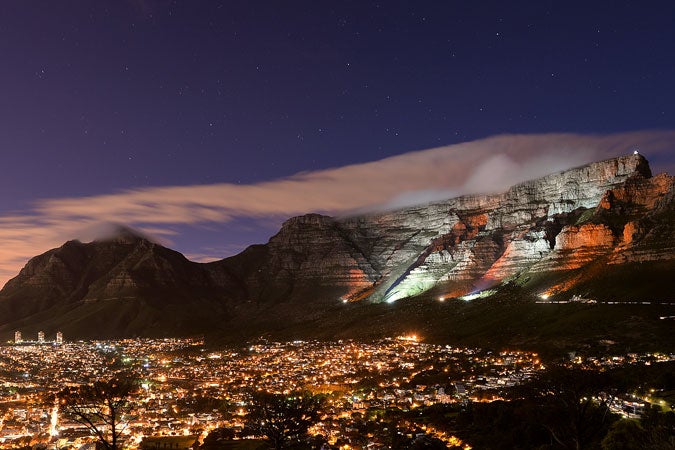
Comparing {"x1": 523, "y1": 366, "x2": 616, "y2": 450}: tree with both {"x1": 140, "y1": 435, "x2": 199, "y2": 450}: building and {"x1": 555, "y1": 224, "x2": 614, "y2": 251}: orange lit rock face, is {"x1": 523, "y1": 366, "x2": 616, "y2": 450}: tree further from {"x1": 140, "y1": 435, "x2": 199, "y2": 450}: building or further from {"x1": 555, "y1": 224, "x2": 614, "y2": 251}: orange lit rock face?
{"x1": 555, "y1": 224, "x2": 614, "y2": 251}: orange lit rock face

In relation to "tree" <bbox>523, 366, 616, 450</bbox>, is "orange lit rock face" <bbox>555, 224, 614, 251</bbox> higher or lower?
higher

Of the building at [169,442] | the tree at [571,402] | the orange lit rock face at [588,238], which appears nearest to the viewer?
the tree at [571,402]

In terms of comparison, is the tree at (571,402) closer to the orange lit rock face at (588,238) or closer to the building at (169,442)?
the building at (169,442)

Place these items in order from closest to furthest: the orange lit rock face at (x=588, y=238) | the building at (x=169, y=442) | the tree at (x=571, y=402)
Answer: the tree at (x=571, y=402) → the building at (x=169, y=442) → the orange lit rock face at (x=588, y=238)

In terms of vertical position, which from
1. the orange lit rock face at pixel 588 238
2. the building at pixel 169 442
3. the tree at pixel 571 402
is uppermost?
the orange lit rock face at pixel 588 238

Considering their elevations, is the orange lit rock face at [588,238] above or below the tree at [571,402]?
above

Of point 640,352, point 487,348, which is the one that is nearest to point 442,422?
point 640,352

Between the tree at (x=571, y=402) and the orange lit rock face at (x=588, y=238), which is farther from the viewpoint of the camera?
the orange lit rock face at (x=588, y=238)

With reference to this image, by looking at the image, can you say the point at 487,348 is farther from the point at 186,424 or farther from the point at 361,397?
the point at 186,424

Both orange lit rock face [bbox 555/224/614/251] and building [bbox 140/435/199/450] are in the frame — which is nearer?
building [bbox 140/435/199/450]

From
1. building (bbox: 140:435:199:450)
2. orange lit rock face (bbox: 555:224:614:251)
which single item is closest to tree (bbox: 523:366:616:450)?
building (bbox: 140:435:199:450)

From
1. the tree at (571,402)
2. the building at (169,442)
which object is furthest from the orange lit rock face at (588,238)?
the tree at (571,402)
